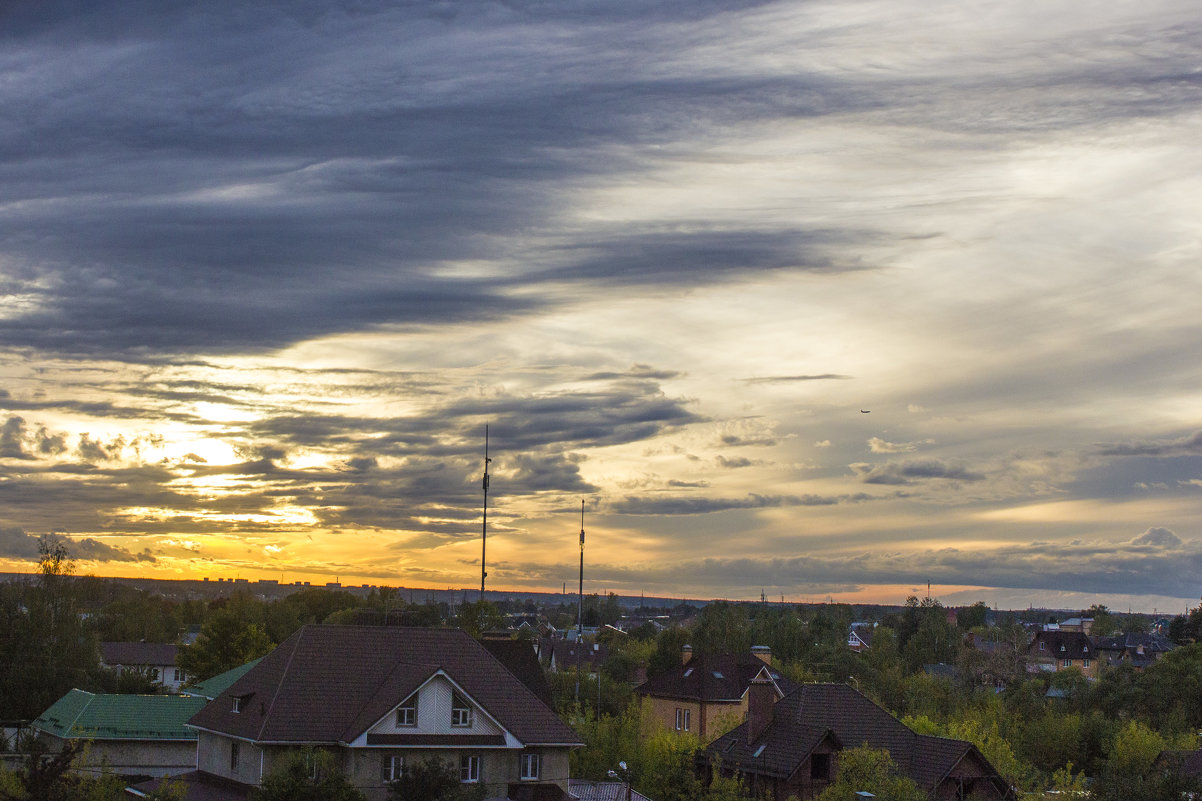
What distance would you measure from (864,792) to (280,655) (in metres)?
28.4

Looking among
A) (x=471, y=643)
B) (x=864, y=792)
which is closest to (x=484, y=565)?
(x=471, y=643)

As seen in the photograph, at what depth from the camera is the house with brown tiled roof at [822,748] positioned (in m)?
58.9

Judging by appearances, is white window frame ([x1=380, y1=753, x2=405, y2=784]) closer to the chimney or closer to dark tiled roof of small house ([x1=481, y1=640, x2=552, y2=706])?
dark tiled roof of small house ([x1=481, y1=640, x2=552, y2=706])

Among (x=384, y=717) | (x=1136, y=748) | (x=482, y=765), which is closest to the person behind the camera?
(x=384, y=717)

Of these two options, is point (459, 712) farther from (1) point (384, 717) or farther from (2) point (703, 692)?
(2) point (703, 692)

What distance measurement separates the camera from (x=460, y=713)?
54156 millimetres

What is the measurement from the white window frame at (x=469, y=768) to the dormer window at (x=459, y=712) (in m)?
1.47

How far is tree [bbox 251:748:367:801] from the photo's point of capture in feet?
149

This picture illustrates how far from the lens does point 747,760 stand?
65.2 meters

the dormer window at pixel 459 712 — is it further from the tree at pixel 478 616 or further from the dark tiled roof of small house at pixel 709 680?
the tree at pixel 478 616

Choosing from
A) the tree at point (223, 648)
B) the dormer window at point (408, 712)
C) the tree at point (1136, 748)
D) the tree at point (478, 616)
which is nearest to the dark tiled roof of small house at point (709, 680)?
the tree at point (478, 616)

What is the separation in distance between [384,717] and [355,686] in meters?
4.00

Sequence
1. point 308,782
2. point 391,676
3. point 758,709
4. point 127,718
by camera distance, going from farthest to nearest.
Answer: point 127,718 < point 758,709 < point 391,676 < point 308,782

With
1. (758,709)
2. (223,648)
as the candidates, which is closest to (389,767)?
(758,709)
